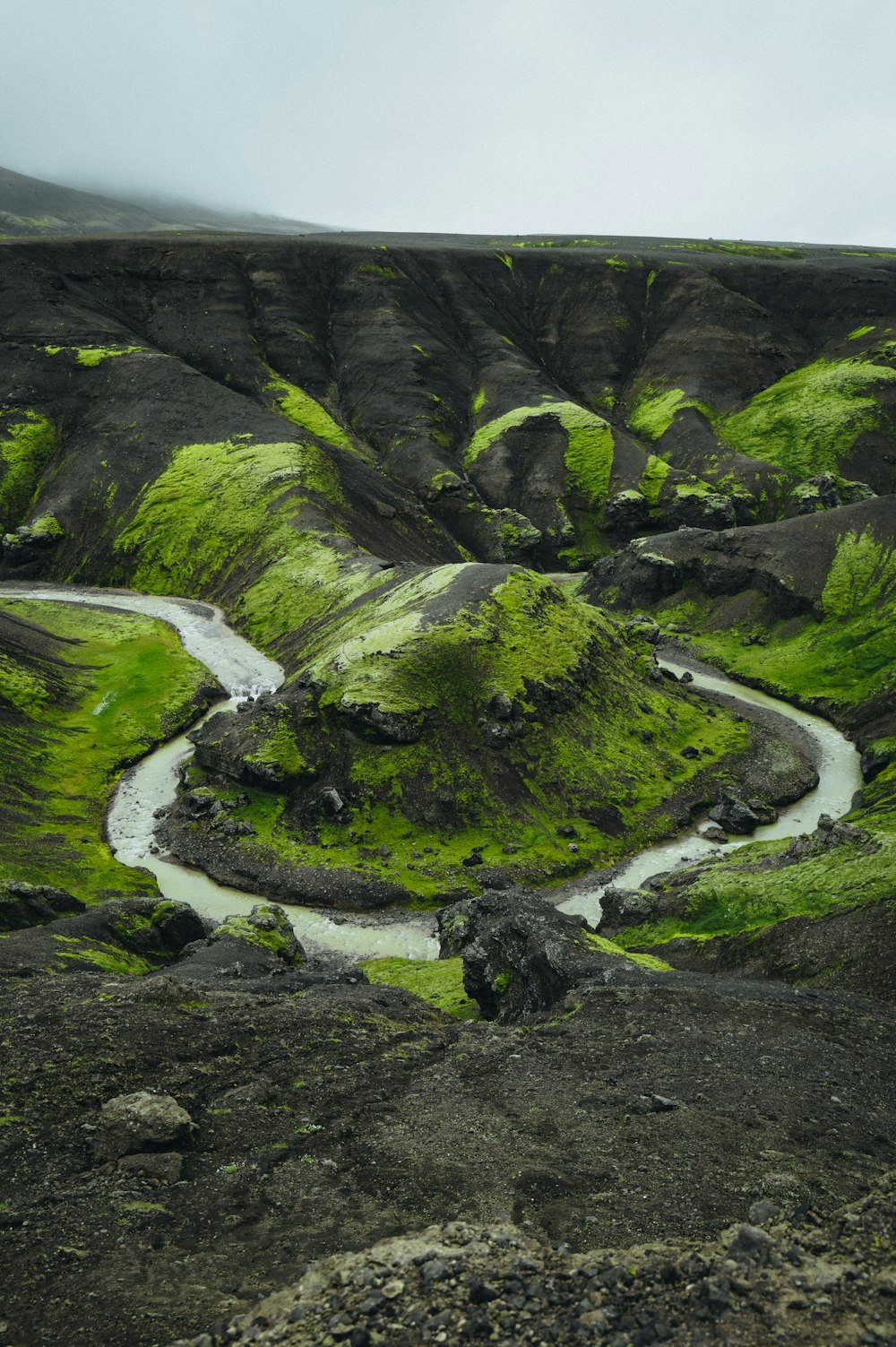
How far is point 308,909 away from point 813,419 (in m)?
170

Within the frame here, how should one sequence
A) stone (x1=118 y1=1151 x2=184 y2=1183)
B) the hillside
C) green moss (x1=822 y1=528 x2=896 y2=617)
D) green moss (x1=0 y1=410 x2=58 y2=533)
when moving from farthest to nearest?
green moss (x1=0 y1=410 x2=58 y2=533) → green moss (x1=822 y1=528 x2=896 y2=617) → stone (x1=118 y1=1151 x2=184 y2=1183) → the hillside

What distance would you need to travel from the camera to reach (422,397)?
197125 millimetres

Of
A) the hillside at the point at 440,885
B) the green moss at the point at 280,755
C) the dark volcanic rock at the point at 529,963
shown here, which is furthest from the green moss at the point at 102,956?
the green moss at the point at 280,755

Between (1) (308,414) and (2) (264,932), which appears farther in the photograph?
(1) (308,414)

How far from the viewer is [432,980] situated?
4803cm

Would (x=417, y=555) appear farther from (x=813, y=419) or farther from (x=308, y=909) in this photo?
(x=813, y=419)

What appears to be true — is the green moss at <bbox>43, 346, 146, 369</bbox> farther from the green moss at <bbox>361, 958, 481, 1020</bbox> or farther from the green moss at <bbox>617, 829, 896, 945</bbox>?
the green moss at <bbox>617, 829, 896, 945</bbox>

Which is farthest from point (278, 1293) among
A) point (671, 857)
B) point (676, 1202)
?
point (671, 857)

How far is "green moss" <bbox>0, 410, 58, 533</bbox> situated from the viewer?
155m

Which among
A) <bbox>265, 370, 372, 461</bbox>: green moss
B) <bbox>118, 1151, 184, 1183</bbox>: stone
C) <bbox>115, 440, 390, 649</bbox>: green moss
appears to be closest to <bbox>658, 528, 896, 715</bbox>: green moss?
<bbox>115, 440, 390, 649</bbox>: green moss

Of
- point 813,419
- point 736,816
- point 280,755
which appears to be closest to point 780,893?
point 736,816

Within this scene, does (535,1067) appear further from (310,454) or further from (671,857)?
(310,454)

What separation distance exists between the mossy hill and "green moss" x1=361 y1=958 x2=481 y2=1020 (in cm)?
1091

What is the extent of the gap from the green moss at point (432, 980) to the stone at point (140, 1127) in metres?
19.8
